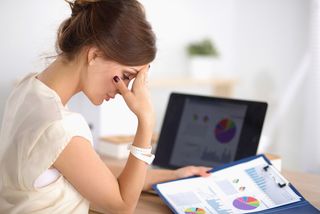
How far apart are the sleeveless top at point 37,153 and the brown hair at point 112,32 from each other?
13cm

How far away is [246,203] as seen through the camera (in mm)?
1155

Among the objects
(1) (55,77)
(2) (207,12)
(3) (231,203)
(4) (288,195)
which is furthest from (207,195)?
(2) (207,12)

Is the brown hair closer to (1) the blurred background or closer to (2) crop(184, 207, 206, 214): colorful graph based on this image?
(2) crop(184, 207, 206, 214): colorful graph

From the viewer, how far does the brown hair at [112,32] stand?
1053mm

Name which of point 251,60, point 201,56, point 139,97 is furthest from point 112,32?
point 251,60

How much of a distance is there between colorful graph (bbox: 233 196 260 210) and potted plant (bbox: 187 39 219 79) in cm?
183

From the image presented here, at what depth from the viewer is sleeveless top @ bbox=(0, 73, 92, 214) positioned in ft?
3.25

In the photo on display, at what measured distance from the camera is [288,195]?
1.19 meters

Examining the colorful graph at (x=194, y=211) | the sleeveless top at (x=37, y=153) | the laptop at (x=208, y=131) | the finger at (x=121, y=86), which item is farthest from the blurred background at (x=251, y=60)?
the sleeveless top at (x=37, y=153)

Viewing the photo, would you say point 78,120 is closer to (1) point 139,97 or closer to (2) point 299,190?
(1) point 139,97

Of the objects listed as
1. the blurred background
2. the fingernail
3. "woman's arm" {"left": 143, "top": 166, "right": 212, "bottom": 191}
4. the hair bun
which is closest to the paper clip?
"woman's arm" {"left": 143, "top": 166, "right": 212, "bottom": 191}

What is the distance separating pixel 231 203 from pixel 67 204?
39 cm

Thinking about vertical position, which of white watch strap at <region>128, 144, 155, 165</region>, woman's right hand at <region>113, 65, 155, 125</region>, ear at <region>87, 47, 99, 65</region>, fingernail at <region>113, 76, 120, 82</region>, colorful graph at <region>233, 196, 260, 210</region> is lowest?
colorful graph at <region>233, 196, 260, 210</region>

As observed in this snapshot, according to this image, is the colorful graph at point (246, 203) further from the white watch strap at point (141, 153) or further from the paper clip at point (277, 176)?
the white watch strap at point (141, 153)
